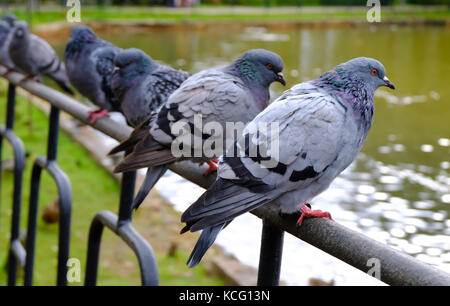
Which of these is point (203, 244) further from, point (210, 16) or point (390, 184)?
point (210, 16)

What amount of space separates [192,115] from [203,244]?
0.62m

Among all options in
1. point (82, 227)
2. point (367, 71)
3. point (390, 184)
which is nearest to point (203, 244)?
point (367, 71)

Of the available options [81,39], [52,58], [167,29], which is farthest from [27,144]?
[167,29]

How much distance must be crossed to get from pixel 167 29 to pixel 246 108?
962cm

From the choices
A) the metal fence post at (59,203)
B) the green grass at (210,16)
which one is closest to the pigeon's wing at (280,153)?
the metal fence post at (59,203)

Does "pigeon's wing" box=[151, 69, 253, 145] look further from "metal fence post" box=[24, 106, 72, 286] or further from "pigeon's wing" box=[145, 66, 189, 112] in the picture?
"metal fence post" box=[24, 106, 72, 286]

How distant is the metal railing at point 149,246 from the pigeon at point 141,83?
25 cm

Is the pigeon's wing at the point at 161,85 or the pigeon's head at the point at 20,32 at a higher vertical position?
the pigeon's wing at the point at 161,85

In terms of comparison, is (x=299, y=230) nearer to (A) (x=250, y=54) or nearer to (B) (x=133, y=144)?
(B) (x=133, y=144)

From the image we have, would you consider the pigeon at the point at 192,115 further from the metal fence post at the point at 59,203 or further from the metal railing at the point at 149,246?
the metal fence post at the point at 59,203

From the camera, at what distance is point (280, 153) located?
1310 millimetres

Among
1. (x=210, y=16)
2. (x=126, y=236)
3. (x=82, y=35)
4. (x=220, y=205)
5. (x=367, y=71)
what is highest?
(x=367, y=71)

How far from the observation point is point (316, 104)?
1345mm

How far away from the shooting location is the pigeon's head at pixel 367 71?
4.83 feet
